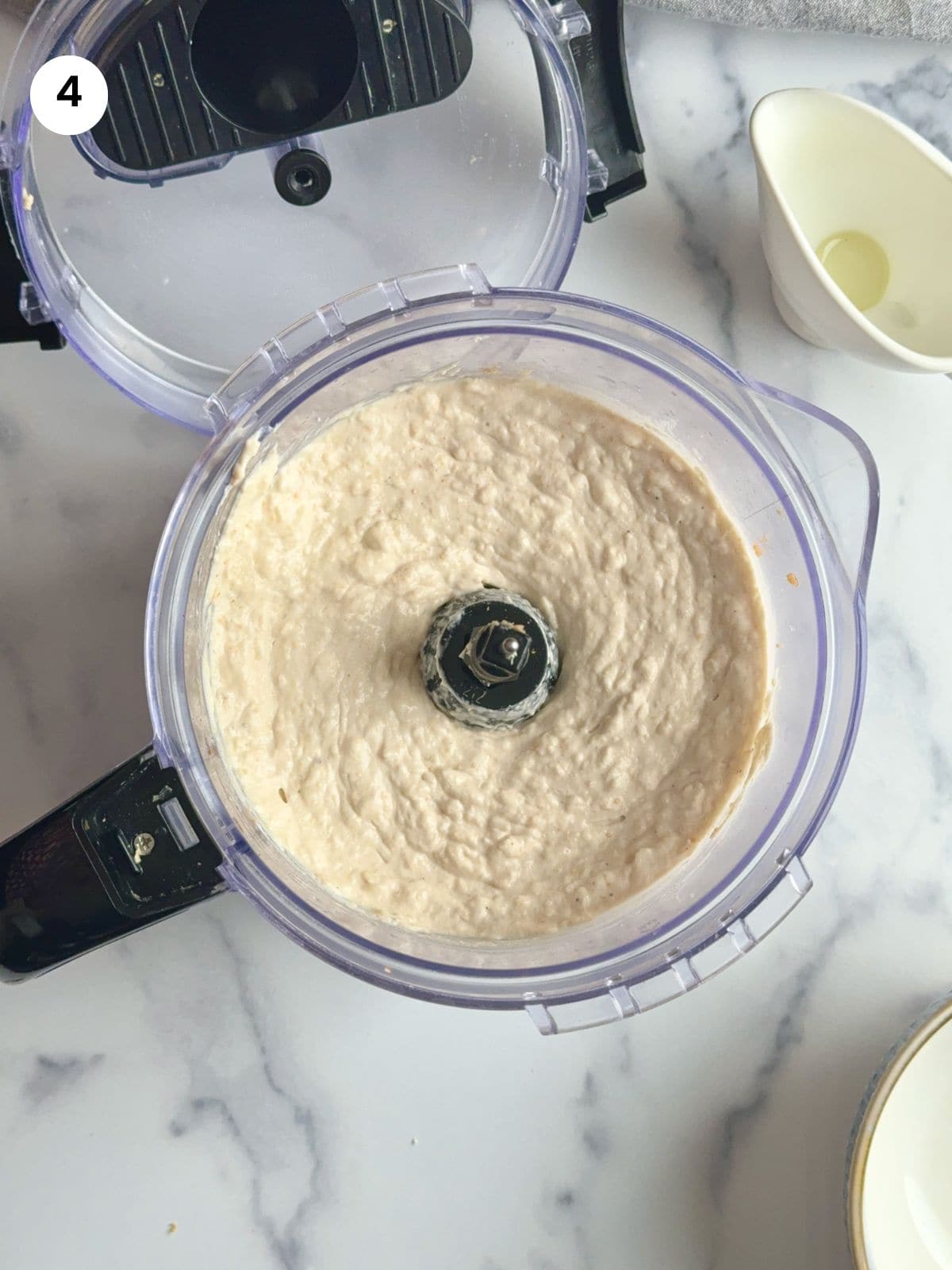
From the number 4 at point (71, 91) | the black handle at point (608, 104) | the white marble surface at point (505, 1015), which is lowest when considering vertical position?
the white marble surface at point (505, 1015)

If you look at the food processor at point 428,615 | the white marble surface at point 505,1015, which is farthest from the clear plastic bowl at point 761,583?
the white marble surface at point 505,1015

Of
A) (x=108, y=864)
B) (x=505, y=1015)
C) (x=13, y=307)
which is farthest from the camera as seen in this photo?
(x=505, y=1015)

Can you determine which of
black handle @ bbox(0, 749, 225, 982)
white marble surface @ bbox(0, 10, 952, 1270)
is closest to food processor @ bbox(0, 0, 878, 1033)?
black handle @ bbox(0, 749, 225, 982)

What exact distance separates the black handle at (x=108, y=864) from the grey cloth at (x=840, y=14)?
72 centimetres

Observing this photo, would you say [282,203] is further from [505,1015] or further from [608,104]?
[505,1015]

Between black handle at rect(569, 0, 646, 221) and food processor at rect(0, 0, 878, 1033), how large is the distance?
0.02 metres

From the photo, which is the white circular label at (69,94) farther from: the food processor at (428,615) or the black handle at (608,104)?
the black handle at (608,104)

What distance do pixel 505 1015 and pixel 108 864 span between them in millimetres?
372

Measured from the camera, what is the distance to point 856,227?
3.11 ft

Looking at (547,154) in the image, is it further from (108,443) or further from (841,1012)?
(841,1012)

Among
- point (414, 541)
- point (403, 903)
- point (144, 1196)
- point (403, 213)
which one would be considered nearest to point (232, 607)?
point (414, 541)

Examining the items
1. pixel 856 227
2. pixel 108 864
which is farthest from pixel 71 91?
pixel 856 227

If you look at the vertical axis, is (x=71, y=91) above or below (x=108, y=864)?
above

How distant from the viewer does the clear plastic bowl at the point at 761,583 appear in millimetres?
754
